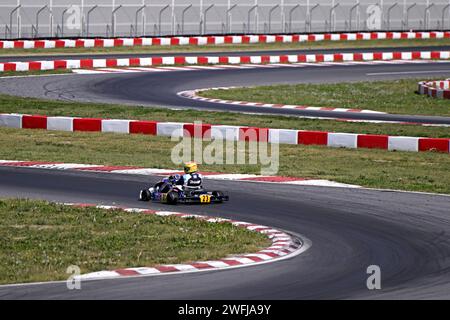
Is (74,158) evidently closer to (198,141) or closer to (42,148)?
(42,148)

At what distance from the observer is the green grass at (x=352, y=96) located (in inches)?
1320

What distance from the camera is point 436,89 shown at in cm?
3566

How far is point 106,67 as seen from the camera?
4278 centimetres

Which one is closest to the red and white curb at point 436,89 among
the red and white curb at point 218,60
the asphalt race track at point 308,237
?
the red and white curb at point 218,60

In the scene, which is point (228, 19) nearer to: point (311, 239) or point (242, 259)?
point (311, 239)

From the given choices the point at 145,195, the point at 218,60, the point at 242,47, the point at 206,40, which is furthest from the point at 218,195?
the point at 206,40

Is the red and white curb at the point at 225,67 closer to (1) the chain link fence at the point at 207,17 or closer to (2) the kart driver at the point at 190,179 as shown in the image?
(1) the chain link fence at the point at 207,17

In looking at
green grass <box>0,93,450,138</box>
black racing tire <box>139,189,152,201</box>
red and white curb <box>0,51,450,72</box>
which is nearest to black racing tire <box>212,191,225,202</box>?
black racing tire <box>139,189,152,201</box>

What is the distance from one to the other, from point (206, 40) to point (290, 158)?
2964 cm

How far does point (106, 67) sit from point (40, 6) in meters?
5.21

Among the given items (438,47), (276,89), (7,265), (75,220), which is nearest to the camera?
(7,265)

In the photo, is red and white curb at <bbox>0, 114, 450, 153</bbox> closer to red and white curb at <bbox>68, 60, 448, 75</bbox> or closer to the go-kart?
the go-kart

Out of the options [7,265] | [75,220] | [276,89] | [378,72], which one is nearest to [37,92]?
[276,89]

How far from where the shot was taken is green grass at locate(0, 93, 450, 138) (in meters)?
27.6
